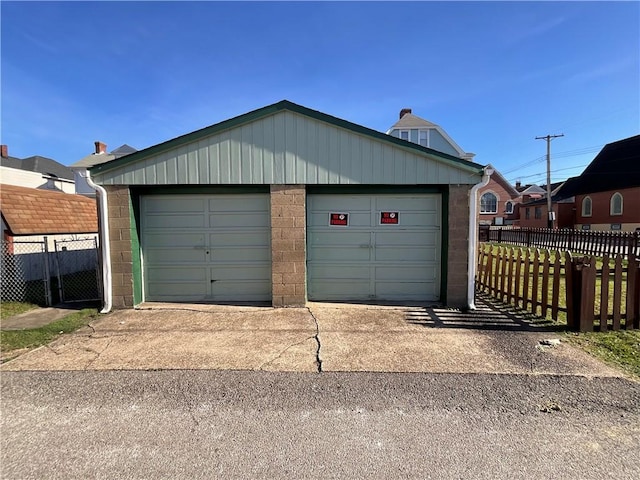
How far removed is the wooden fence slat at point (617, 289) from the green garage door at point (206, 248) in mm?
5730

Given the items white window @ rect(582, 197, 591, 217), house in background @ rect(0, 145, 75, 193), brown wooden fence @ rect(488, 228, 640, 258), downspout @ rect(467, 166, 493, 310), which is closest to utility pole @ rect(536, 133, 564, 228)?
white window @ rect(582, 197, 591, 217)

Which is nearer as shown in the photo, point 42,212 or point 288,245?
point 288,245

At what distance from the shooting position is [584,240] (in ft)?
54.3

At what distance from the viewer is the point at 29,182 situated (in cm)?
1888

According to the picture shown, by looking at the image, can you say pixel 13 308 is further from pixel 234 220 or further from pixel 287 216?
pixel 287 216

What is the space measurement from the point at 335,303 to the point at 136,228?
428 centimetres

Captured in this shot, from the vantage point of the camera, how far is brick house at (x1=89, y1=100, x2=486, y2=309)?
20.8 ft

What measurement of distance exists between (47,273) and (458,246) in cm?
830

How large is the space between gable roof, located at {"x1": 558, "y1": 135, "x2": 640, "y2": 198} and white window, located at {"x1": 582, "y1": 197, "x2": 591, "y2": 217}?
29.8 inches

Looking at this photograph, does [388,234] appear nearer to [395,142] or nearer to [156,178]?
[395,142]

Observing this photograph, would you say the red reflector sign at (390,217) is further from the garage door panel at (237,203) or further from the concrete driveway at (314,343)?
the garage door panel at (237,203)

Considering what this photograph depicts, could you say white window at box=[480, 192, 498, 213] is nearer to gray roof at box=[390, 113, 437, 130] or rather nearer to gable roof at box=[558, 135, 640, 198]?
gable roof at box=[558, 135, 640, 198]

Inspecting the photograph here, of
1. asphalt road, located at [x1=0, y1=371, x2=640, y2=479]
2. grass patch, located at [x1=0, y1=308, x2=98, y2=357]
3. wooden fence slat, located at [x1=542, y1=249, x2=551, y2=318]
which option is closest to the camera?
asphalt road, located at [x1=0, y1=371, x2=640, y2=479]

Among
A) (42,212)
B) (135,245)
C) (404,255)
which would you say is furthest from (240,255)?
(42,212)
